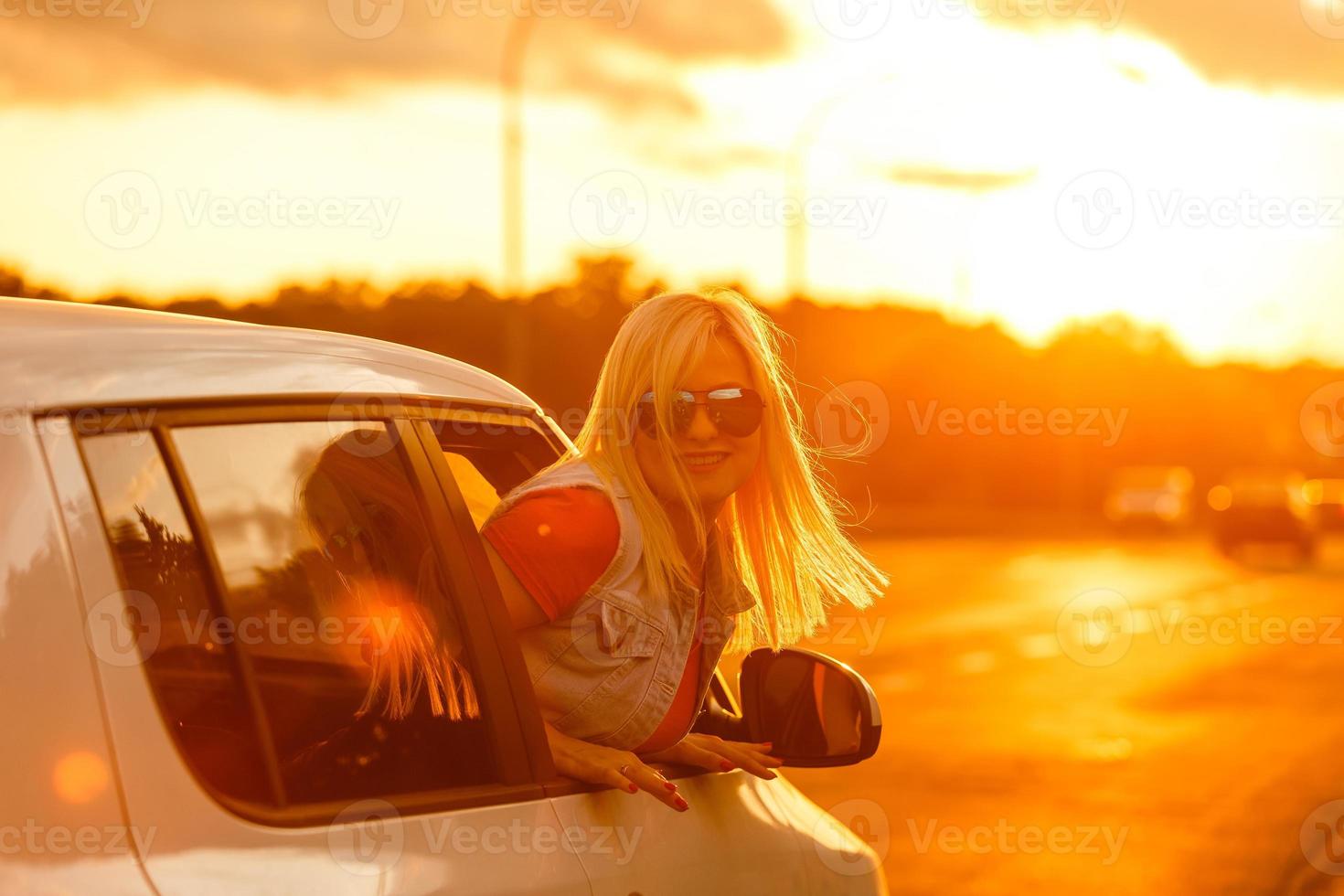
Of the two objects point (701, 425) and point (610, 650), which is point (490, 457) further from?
point (610, 650)

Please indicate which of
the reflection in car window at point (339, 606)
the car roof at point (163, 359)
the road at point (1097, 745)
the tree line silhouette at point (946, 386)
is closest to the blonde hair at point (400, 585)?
the reflection in car window at point (339, 606)

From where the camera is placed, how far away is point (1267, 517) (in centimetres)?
3822

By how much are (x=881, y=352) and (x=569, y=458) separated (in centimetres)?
6662

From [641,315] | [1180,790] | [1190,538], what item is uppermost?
[641,315]

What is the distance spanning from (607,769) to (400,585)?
15.6 inches

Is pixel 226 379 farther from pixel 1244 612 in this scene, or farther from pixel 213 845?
pixel 1244 612

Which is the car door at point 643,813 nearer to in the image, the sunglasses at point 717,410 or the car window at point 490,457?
the car window at point 490,457

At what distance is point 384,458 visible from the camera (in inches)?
95.8

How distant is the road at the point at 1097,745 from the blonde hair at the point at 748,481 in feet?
15.4

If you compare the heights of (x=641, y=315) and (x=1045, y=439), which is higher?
(x=641, y=315)

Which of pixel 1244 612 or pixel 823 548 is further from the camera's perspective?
pixel 1244 612

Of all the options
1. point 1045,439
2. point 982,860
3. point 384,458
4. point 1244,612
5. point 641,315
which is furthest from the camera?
point 1045,439

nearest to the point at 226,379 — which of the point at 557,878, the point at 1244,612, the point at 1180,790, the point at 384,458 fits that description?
the point at 384,458

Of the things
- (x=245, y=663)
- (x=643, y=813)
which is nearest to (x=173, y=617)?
(x=245, y=663)
